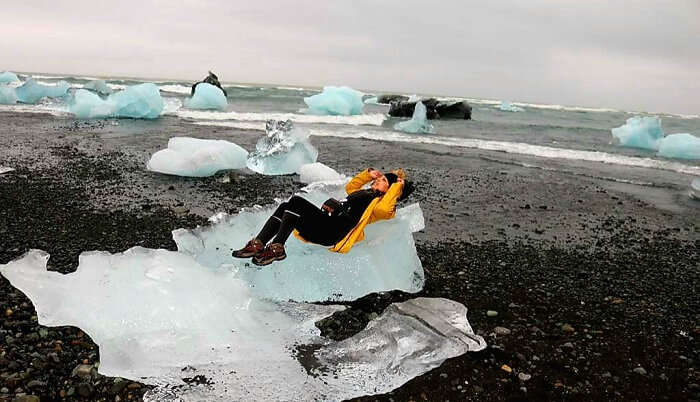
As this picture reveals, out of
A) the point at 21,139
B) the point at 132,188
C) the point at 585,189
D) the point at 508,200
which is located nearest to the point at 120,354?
the point at 132,188

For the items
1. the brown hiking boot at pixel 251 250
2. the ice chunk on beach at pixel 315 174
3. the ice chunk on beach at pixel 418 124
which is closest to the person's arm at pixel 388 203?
the brown hiking boot at pixel 251 250

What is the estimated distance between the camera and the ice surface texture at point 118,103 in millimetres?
22844

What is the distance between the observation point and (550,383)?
399 centimetres

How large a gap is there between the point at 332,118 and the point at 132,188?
77.5 feet

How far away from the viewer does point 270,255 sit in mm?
4996

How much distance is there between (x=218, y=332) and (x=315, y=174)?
6.95 m

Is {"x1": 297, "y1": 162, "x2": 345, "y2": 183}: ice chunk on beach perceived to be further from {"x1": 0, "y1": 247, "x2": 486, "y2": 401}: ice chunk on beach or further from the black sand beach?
{"x1": 0, "y1": 247, "x2": 486, "y2": 401}: ice chunk on beach

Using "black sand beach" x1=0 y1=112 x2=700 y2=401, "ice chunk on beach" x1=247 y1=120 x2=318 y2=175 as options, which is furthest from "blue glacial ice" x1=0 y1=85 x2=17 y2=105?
"ice chunk on beach" x1=247 y1=120 x2=318 y2=175

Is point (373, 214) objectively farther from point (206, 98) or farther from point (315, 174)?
point (206, 98)

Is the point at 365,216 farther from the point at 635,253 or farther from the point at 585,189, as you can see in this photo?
the point at 585,189

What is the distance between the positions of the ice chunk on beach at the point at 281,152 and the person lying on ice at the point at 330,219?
20.0 ft

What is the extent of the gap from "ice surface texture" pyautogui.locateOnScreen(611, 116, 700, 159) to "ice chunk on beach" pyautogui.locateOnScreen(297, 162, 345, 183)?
17886 millimetres

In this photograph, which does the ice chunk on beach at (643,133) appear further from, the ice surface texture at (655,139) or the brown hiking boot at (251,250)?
the brown hiking boot at (251,250)

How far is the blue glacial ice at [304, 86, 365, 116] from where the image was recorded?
33.0 metres
